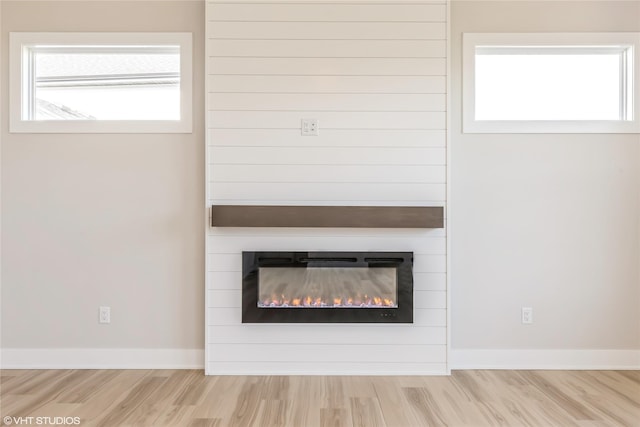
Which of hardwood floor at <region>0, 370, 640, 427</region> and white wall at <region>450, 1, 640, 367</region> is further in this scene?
white wall at <region>450, 1, 640, 367</region>

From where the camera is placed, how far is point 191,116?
9.82 feet

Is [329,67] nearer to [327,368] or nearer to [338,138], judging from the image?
[338,138]

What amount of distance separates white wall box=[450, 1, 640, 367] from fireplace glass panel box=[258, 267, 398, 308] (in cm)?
55

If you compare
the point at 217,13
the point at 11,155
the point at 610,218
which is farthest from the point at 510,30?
the point at 11,155

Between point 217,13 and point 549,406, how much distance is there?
3245 mm

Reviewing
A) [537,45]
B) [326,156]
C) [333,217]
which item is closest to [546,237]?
[537,45]

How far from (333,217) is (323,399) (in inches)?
44.6

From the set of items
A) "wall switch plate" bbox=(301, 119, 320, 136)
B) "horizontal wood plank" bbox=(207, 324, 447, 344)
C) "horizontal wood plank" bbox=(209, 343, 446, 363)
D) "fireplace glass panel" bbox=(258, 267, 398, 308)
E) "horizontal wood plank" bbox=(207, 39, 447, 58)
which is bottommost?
"horizontal wood plank" bbox=(209, 343, 446, 363)

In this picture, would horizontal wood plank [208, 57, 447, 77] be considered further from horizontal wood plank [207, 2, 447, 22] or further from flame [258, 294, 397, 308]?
flame [258, 294, 397, 308]

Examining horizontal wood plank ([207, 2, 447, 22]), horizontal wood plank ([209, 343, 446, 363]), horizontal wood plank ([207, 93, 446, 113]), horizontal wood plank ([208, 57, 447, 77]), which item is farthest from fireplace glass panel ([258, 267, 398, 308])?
horizontal wood plank ([207, 2, 447, 22])

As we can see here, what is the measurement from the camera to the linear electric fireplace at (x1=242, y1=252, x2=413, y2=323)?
2.85 meters

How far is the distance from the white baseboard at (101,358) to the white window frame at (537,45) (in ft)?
8.60

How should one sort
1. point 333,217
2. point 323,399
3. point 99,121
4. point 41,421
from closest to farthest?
point 41,421, point 323,399, point 333,217, point 99,121

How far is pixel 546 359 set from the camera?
2.99 meters
